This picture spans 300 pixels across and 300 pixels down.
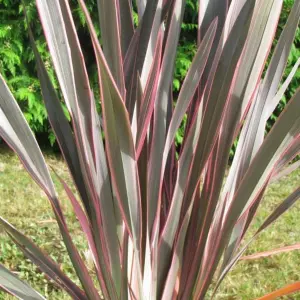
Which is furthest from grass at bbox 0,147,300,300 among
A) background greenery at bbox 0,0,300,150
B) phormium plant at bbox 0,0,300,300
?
phormium plant at bbox 0,0,300,300

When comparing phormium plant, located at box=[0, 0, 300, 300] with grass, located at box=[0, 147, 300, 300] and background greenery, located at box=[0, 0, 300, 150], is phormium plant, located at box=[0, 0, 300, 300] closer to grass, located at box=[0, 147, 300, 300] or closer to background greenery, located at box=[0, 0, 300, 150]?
grass, located at box=[0, 147, 300, 300]

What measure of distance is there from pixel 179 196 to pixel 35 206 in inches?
89.7

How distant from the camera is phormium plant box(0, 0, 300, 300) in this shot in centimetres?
106

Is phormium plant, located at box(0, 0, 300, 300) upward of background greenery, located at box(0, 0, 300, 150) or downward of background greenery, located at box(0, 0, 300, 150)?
downward

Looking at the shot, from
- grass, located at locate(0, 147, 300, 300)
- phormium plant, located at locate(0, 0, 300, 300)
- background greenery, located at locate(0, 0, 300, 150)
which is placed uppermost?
background greenery, located at locate(0, 0, 300, 150)

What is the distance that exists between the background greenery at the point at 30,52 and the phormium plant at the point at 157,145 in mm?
3013

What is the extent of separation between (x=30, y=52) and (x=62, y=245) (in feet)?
7.03

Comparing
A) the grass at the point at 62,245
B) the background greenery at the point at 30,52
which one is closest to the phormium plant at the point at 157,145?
the grass at the point at 62,245

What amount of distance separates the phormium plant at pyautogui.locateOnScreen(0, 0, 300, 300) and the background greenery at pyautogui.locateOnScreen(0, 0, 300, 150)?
301cm

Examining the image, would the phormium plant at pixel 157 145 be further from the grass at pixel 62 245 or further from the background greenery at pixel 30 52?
the background greenery at pixel 30 52

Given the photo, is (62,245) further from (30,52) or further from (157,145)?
(30,52)

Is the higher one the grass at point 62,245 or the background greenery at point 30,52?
the background greenery at point 30,52

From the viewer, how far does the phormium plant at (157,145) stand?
106 cm

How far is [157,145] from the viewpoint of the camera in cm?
119
